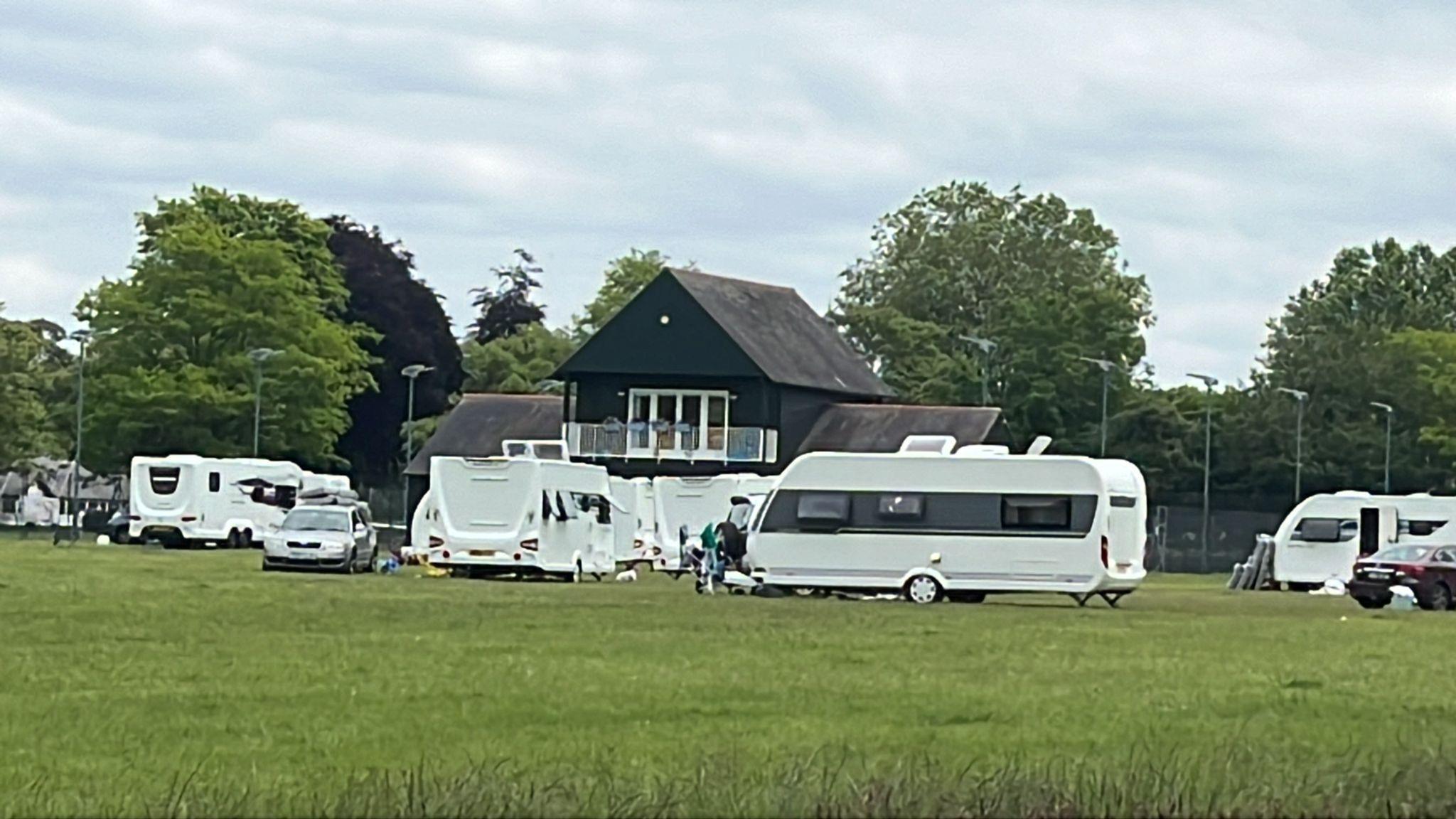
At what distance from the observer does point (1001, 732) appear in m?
16.3

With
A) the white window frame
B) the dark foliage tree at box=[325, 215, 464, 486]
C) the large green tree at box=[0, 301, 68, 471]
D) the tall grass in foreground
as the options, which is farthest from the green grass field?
the dark foliage tree at box=[325, 215, 464, 486]

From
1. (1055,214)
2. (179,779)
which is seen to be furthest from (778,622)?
(1055,214)

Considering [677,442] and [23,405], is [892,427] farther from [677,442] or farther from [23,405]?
[23,405]

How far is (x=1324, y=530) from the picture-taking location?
5478 centimetres

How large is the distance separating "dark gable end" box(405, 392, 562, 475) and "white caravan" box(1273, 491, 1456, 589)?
33656 mm

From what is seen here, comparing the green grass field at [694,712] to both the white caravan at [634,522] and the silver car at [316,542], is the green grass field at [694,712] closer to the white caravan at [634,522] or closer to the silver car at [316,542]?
A: the silver car at [316,542]

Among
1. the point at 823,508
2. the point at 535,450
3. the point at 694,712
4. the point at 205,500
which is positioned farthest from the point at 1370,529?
the point at 694,712

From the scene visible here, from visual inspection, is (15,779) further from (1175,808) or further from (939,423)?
(939,423)

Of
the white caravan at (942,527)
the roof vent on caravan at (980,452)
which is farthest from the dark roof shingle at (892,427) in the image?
the white caravan at (942,527)

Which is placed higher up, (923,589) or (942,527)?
(942,527)

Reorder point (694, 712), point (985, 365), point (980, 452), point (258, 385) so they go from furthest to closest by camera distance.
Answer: point (985, 365), point (258, 385), point (980, 452), point (694, 712)

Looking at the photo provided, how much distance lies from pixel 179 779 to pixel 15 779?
0.87 meters

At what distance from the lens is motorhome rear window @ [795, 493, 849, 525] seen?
39.8 m

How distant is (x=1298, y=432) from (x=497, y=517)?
162 ft
